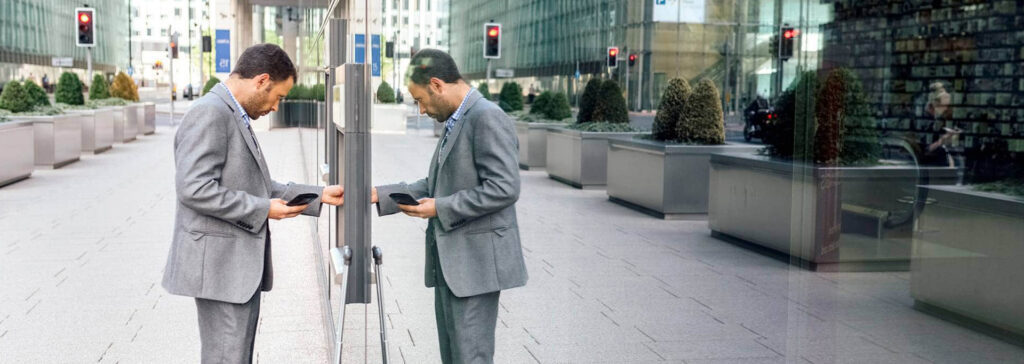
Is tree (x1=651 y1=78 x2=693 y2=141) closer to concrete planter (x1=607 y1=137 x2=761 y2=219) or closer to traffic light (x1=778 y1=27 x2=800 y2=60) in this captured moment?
concrete planter (x1=607 y1=137 x2=761 y2=219)

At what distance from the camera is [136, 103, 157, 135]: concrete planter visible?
28428mm

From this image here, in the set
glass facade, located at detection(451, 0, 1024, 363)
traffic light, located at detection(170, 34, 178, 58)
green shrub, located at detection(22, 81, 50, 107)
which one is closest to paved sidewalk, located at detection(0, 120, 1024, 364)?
glass facade, located at detection(451, 0, 1024, 363)

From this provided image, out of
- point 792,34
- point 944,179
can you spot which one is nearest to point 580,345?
point 792,34

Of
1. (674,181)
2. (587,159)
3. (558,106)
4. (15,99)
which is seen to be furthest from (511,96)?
(15,99)

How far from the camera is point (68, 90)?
2352cm

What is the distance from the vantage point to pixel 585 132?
13.4 meters

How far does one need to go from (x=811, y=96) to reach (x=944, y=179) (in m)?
0.68

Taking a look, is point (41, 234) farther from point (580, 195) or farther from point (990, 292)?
point (990, 292)

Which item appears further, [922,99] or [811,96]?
[811,96]

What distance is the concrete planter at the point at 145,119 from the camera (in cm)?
2843

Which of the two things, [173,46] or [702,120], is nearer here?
[702,120]

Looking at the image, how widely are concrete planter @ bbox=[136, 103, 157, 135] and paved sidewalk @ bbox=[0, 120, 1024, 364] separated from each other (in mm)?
17009

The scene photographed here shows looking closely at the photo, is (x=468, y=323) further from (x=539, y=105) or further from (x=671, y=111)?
(x=671, y=111)

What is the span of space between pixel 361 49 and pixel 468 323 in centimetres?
101
